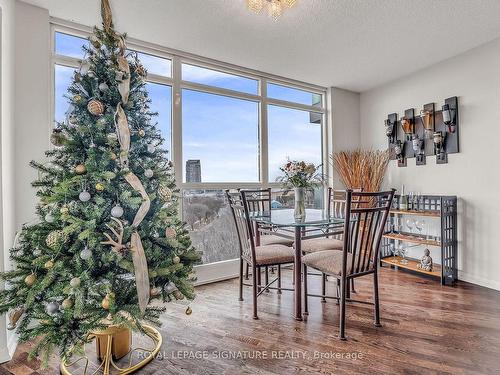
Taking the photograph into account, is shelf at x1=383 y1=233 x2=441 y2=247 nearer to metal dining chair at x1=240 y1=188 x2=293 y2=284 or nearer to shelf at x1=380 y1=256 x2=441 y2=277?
shelf at x1=380 y1=256 x2=441 y2=277

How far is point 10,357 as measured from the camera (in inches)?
76.7

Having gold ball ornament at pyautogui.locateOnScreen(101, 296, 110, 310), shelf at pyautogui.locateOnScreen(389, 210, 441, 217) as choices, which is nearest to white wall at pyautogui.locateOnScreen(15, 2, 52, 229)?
gold ball ornament at pyautogui.locateOnScreen(101, 296, 110, 310)

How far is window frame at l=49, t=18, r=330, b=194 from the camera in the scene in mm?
2721

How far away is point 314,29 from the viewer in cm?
275

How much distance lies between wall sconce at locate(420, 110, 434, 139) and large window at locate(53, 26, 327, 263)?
1533 mm

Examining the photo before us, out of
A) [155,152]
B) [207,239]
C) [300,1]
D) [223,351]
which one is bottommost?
[223,351]

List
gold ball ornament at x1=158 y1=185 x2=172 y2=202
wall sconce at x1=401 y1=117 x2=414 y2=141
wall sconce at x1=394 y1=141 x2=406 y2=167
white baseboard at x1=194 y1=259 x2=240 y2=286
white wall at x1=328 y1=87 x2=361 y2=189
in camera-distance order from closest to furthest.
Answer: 1. gold ball ornament at x1=158 y1=185 x2=172 y2=202
2. white baseboard at x1=194 y1=259 x2=240 y2=286
3. wall sconce at x1=401 y1=117 x2=414 y2=141
4. wall sconce at x1=394 y1=141 x2=406 y2=167
5. white wall at x1=328 y1=87 x2=361 y2=189

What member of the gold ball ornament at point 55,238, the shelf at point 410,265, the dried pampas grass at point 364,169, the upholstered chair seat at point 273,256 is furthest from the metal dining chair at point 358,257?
the dried pampas grass at point 364,169

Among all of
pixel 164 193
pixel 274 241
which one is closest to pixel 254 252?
pixel 274 241

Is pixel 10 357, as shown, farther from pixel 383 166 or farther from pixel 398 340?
pixel 383 166

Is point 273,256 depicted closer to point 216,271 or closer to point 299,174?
point 299,174

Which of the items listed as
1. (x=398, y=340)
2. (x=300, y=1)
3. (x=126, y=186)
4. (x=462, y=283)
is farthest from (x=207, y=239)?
(x=462, y=283)

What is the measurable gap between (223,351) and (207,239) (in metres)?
1.62

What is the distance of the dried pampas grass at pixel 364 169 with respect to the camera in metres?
4.22
